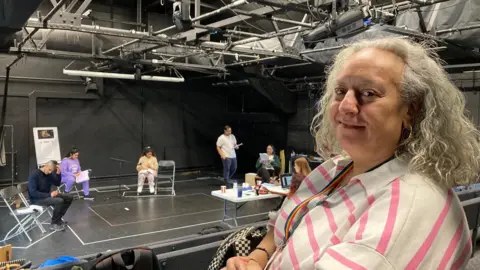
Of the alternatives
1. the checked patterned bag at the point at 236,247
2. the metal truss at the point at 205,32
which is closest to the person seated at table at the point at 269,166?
the metal truss at the point at 205,32

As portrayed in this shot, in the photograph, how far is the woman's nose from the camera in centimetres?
79

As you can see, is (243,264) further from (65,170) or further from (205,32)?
(65,170)

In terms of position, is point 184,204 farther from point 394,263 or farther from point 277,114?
point 394,263

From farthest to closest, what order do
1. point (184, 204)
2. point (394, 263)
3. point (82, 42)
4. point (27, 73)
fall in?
point (27, 73)
point (184, 204)
point (82, 42)
point (394, 263)

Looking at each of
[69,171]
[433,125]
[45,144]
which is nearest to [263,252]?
[433,125]

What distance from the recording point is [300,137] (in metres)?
12.7

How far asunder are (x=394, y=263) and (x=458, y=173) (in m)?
0.28

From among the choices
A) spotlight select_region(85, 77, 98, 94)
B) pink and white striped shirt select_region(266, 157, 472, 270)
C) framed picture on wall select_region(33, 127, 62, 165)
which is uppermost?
spotlight select_region(85, 77, 98, 94)

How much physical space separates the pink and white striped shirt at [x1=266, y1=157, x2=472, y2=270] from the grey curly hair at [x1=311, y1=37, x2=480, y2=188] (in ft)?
0.13

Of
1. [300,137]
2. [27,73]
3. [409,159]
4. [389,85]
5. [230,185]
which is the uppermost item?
[27,73]

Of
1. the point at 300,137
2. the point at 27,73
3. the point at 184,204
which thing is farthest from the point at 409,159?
the point at 300,137

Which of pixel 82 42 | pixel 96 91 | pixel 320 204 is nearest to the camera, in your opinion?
pixel 320 204

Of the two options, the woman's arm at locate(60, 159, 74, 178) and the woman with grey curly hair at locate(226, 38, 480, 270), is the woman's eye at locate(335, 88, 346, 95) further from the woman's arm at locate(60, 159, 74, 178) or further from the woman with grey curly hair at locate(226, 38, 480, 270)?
the woman's arm at locate(60, 159, 74, 178)

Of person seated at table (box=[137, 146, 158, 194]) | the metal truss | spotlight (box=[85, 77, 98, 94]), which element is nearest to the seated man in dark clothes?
the metal truss
